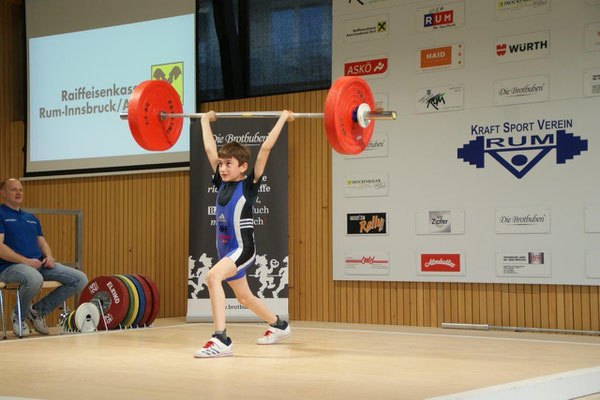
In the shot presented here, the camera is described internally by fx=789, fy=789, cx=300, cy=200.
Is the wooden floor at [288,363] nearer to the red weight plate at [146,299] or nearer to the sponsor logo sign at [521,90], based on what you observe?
the red weight plate at [146,299]

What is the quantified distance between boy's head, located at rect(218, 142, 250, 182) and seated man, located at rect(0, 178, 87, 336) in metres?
1.91

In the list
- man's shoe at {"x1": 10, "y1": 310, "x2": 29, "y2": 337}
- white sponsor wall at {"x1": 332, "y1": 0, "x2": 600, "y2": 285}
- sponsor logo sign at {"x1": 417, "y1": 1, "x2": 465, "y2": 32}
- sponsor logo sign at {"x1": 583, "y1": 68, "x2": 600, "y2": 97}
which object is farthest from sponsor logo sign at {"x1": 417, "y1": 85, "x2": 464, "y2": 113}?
man's shoe at {"x1": 10, "y1": 310, "x2": 29, "y2": 337}

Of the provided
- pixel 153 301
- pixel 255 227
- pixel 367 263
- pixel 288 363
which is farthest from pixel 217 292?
pixel 367 263

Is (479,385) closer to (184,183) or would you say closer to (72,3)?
(184,183)

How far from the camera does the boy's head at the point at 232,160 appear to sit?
4.73m

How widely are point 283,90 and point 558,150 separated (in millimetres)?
2705

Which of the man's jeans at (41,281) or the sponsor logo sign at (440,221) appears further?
the sponsor logo sign at (440,221)

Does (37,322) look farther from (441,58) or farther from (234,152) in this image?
(441,58)

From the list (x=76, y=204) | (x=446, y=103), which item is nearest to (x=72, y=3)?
(x=76, y=204)

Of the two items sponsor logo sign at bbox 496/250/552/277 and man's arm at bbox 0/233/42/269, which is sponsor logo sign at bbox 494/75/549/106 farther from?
man's arm at bbox 0/233/42/269

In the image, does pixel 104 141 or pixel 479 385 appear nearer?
pixel 479 385

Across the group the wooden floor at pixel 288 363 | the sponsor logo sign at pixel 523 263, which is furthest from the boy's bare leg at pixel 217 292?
the sponsor logo sign at pixel 523 263

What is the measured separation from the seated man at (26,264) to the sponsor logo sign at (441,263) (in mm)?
2808

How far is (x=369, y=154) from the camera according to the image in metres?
7.05
